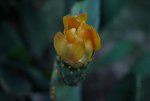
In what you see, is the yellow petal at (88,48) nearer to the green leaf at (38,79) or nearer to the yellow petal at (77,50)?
the yellow petal at (77,50)

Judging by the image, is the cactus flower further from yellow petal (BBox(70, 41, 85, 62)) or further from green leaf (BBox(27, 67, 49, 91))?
green leaf (BBox(27, 67, 49, 91))

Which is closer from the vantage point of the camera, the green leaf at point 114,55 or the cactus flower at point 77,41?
the cactus flower at point 77,41

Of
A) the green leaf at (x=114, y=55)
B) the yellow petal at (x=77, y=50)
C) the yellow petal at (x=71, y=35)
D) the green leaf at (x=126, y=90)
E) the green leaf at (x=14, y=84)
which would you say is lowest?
the yellow petal at (x=77, y=50)

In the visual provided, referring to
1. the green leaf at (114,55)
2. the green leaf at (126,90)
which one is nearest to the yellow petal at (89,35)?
the green leaf at (126,90)

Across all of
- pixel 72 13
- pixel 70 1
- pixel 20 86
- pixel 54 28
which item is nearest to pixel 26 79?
pixel 20 86

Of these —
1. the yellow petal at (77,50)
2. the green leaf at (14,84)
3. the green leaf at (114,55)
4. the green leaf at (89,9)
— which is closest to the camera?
the yellow petal at (77,50)

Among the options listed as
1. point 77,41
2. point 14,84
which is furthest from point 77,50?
point 14,84

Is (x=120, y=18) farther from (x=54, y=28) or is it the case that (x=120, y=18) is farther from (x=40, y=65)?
(x=40, y=65)
